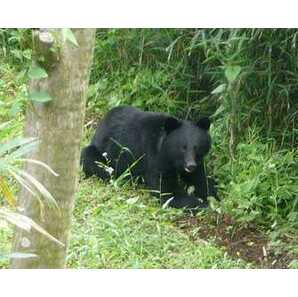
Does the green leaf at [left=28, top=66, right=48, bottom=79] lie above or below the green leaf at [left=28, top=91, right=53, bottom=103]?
above

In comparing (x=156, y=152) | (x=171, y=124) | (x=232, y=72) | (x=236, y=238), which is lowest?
(x=236, y=238)

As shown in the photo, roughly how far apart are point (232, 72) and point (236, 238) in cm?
120

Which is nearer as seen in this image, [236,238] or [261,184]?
[236,238]

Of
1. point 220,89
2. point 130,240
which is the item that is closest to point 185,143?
point 220,89

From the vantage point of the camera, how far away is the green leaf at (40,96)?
297cm

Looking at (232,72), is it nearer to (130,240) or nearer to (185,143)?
(185,143)

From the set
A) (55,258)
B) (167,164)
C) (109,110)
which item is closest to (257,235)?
(167,164)

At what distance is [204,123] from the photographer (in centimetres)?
648

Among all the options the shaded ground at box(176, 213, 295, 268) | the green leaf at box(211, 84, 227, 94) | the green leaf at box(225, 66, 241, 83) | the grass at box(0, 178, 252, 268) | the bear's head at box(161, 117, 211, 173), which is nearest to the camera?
the grass at box(0, 178, 252, 268)

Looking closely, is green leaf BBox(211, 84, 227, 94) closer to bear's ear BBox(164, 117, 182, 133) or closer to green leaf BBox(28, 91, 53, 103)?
bear's ear BBox(164, 117, 182, 133)

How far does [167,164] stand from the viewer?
6.55 m

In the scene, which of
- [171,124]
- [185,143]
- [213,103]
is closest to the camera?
[185,143]

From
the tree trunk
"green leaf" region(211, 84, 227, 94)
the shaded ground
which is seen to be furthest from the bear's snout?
the tree trunk

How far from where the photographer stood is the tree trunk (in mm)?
3004
